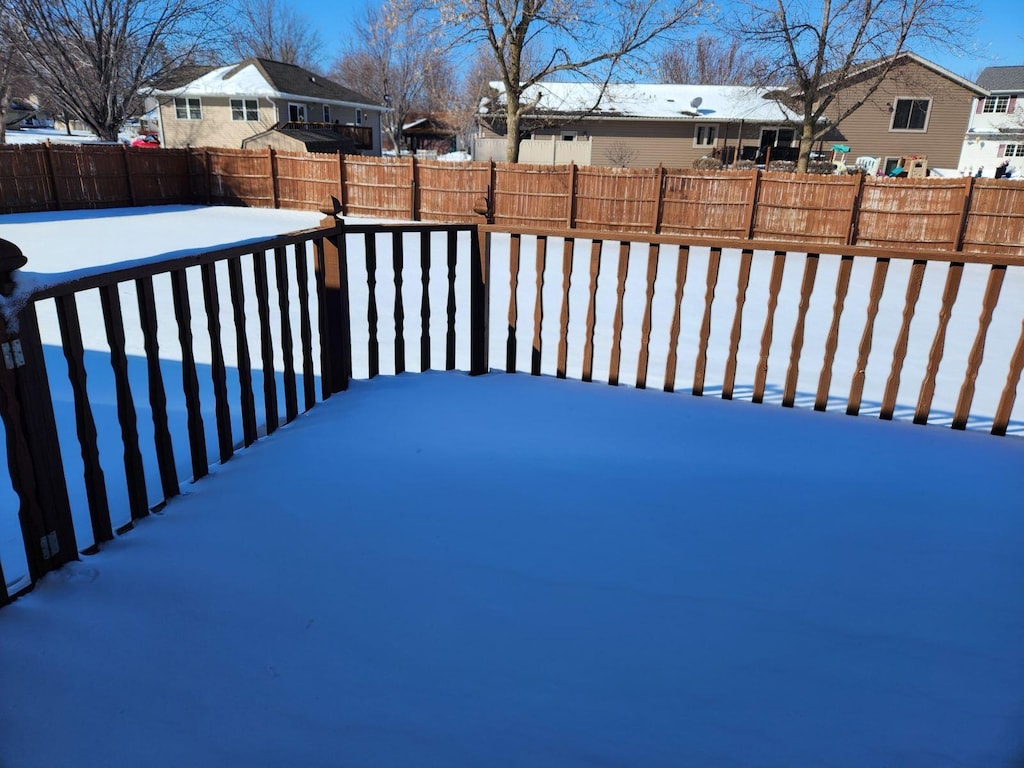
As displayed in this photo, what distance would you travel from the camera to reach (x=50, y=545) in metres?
2.16

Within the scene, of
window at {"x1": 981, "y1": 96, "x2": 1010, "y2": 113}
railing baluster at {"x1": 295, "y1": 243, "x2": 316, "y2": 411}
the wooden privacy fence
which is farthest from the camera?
window at {"x1": 981, "y1": 96, "x2": 1010, "y2": 113}

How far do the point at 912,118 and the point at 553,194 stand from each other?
23.0 metres

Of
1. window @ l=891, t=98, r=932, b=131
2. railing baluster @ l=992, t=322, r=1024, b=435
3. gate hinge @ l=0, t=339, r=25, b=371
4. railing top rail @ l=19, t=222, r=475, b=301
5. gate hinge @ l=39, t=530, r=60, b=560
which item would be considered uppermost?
window @ l=891, t=98, r=932, b=131

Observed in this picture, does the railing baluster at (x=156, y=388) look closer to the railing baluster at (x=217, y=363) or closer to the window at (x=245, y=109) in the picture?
the railing baluster at (x=217, y=363)

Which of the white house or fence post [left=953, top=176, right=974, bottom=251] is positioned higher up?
the white house

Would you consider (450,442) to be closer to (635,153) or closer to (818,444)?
(818,444)

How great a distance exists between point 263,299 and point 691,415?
2399mm

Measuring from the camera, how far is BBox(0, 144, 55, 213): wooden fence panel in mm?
16594

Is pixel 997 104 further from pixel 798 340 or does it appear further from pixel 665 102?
pixel 798 340

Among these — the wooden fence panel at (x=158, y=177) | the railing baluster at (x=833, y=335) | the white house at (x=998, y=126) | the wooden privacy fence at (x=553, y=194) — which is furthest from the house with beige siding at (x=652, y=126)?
the railing baluster at (x=833, y=335)

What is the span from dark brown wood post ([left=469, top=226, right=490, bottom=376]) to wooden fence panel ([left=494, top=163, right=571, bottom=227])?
11.6 m

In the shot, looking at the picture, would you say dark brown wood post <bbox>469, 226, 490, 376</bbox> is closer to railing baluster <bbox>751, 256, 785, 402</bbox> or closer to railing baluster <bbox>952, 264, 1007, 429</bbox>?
railing baluster <bbox>751, 256, 785, 402</bbox>

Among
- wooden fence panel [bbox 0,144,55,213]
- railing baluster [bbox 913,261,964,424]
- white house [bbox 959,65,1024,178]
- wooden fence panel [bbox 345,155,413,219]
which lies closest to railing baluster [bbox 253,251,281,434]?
railing baluster [bbox 913,261,964,424]

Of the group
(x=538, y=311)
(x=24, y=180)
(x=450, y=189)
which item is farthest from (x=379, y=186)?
(x=538, y=311)
